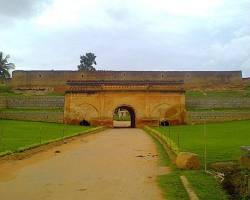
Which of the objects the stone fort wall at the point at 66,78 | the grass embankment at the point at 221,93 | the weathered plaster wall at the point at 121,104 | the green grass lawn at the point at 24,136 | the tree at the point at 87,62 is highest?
→ the tree at the point at 87,62

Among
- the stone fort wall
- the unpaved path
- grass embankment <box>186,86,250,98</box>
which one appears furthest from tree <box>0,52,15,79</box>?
the unpaved path

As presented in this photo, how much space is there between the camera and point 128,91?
36531 mm

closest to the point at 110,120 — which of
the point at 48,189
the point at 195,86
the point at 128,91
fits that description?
the point at 128,91

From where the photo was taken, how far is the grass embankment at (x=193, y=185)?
748cm

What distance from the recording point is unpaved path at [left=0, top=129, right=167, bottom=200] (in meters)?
7.73

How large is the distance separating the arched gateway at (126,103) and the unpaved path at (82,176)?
2155 centimetres

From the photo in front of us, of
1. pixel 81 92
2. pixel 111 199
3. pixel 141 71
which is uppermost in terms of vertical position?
pixel 141 71

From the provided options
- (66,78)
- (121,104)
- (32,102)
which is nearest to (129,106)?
(121,104)

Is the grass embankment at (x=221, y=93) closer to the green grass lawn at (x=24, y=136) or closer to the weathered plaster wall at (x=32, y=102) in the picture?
the weathered plaster wall at (x=32, y=102)

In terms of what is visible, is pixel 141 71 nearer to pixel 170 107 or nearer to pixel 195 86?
pixel 195 86

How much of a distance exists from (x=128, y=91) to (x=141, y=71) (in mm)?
15484

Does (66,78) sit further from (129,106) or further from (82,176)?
(82,176)

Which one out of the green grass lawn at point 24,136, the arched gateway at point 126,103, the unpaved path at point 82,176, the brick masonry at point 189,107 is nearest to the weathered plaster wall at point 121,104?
the arched gateway at point 126,103

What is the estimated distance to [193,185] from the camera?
27.0 ft
